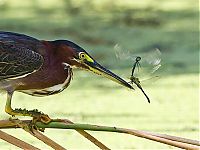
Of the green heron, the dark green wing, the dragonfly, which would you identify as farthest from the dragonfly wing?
the dark green wing

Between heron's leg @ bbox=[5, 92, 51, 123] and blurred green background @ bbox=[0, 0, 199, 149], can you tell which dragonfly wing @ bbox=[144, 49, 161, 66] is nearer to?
blurred green background @ bbox=[0, 0, 199, 149]

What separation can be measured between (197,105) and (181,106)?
0.26ft

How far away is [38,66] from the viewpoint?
1687 millimetres

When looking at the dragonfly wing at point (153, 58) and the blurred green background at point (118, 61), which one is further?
the blurred green background at point (118, 61)

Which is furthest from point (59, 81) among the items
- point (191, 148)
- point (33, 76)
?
point (191, 148)

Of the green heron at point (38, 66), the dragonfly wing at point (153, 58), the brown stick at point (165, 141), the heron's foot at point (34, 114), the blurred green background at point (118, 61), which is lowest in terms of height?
the brown stick at point (165, 141)

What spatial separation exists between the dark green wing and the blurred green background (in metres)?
0.24

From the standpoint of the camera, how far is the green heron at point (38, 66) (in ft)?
5.49

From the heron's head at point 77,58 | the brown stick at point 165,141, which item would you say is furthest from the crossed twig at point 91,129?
the heron's head at point 77,58

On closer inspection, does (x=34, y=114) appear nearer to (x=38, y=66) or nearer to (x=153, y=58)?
(x=38, y=66)

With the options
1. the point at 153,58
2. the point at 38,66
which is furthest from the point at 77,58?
the point at 153,58

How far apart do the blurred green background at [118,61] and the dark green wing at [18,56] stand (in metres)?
0.24

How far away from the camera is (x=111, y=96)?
3656 millimetres

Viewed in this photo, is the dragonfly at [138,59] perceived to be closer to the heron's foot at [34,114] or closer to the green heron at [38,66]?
the green heron at [38,66]
